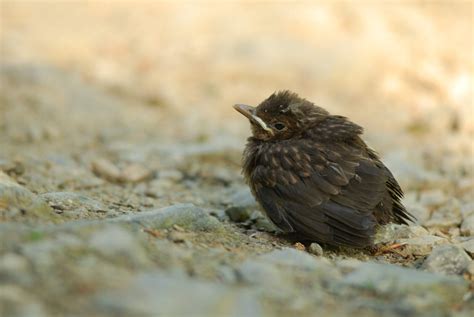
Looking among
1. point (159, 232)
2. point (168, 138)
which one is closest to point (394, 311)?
point (159, 232)

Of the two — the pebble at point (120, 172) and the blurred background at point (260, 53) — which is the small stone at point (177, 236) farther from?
the blurred background at point (260, 53)

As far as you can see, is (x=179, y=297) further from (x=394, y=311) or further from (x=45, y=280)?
(x=394, y=311)

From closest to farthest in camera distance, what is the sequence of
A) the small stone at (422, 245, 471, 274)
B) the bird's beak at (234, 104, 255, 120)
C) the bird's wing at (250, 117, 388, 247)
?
the small stone at (422, 245, 471, 274), the bird's wing at (250, 117, 388, 247), the bird's beak at (234, 104, 255, 120)

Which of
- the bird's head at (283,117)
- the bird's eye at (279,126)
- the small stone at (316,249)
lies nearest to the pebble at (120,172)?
the bird's head at (283,117)

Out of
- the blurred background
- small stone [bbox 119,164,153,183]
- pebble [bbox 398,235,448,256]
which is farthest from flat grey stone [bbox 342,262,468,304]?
the blurred background

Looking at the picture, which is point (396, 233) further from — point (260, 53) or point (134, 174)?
point (260, 53)

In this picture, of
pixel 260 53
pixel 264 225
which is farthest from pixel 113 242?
pixel 260 53

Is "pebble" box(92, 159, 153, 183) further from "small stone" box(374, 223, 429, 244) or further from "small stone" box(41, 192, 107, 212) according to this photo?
"small stone" box(374, 223, 429, 244)

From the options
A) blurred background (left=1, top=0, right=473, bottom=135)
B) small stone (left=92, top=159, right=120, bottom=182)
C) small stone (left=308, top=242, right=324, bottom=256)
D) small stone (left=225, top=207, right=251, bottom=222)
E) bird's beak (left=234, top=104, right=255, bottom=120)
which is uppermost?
blurred background (left=1, top=0, right=473, bottom=135)
